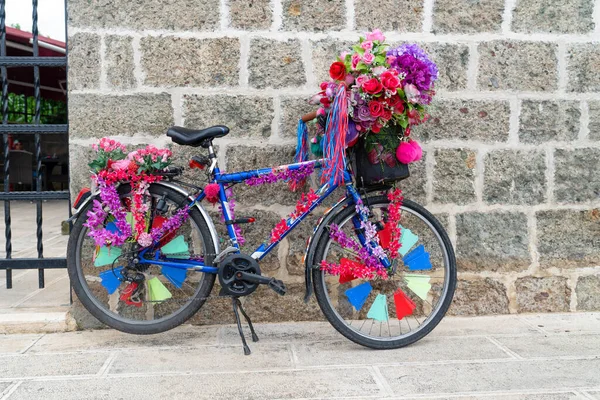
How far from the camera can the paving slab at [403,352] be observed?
2.77 meters

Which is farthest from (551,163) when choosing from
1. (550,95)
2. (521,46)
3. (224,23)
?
(224,23)

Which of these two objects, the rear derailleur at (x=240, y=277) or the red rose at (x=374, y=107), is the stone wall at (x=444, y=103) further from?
the red rose at (x=374, y=107)

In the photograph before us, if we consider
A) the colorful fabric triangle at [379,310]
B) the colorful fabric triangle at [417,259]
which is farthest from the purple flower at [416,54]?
the colorful fabric triangle at [379,310]

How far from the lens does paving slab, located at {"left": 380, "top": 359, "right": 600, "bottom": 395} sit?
7.97 feet

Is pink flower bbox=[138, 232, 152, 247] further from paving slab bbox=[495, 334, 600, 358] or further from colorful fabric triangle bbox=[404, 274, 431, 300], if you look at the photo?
paving slab bbox=[495, 334, 600, 358]

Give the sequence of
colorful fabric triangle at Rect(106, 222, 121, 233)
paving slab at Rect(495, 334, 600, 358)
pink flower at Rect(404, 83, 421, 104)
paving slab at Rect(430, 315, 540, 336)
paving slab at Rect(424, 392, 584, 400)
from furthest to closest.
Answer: paving slab at Rect(430, 315, 540, 336) → colorful fabric triangle at Rect(106, 222, 121, 233) → paving slab at Rect(495, 334, 600, 358) → pink flower at Rect(404, 83, 421, 104) → paving slab at Rect(424, 392, 584, 400)

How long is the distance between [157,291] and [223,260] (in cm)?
46

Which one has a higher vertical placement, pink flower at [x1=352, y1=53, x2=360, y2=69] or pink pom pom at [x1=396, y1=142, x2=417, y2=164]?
pink flower at [x1=352, y1=53, x2=360, y2=69]

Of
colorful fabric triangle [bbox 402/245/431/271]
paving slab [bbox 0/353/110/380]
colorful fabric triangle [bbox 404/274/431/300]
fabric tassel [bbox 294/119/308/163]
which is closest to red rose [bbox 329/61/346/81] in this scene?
fabric tassel [bbox 294/119/308/163]

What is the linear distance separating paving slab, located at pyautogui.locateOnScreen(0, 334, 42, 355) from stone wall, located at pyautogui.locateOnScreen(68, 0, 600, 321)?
82 cm

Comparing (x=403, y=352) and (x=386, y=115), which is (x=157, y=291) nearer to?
(x=403, y=352)

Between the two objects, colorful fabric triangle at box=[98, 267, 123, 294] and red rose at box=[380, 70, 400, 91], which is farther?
colorful fabric triangle at box=[98, 267, 123, 294]

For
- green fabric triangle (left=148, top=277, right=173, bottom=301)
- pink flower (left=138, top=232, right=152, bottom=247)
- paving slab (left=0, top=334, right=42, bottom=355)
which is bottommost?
paving slab (left=0, top=334, right=42, bottom=355)

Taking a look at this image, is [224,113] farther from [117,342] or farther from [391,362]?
[391,362]
